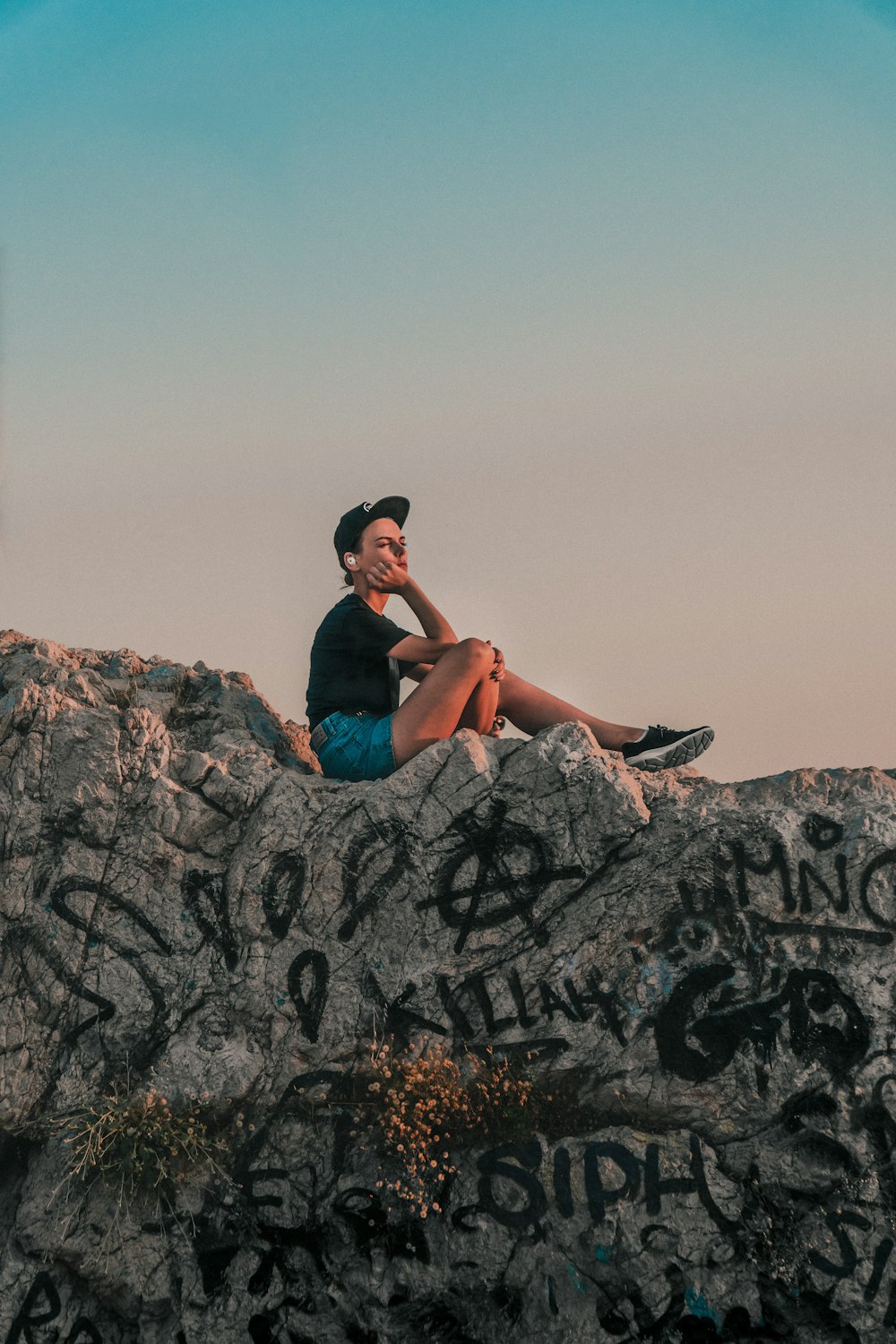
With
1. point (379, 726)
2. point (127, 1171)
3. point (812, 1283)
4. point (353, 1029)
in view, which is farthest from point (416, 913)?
point (812, 1283)

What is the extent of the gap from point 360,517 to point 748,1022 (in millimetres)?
5046

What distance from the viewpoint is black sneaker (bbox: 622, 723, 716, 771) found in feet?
27.8

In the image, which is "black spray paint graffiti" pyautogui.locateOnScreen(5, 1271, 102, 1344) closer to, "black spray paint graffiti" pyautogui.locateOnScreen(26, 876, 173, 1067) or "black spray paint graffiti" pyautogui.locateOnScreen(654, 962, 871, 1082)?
"black spray paint graffiti" pyautogui.locateOnScreen(26, 876, 173, 1067)

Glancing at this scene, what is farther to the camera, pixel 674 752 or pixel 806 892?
pixel 674 752

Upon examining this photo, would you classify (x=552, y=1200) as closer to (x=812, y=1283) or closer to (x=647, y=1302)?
(x=647, y=1302)

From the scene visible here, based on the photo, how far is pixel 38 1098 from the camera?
7523 mm

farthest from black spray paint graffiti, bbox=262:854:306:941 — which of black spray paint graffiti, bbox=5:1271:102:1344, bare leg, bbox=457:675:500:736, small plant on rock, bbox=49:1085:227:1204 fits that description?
black spray paint graffiti, bbox=5:1271:102:1344

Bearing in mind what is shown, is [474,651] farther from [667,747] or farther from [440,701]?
[667,747]

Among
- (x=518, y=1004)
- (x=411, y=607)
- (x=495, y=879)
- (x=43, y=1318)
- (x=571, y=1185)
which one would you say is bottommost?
(x=43, y=1318)

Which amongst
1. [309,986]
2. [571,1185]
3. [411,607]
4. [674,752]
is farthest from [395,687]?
[571,1185]

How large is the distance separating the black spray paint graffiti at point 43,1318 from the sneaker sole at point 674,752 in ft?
17.7

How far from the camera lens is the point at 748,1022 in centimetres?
749

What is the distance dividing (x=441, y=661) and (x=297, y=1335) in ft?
15.2

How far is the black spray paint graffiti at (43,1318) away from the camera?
23.1ft
